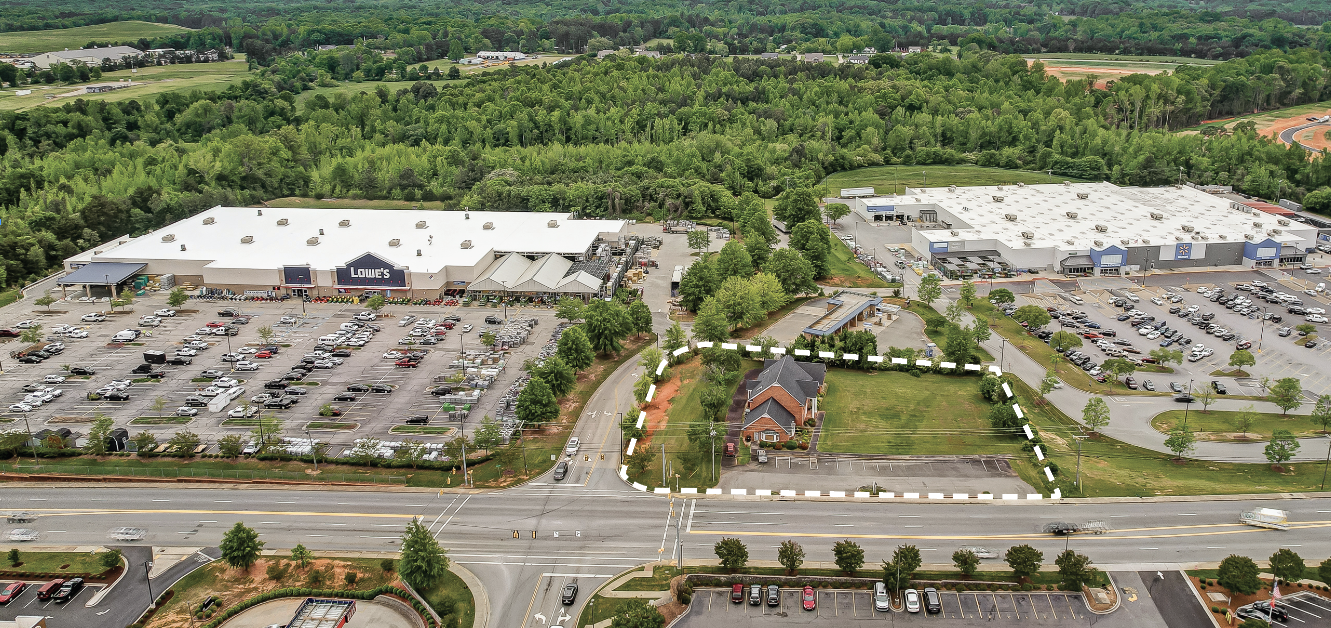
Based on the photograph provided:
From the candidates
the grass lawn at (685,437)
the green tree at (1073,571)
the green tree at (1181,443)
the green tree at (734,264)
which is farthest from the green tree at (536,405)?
the green tree at (1181,443)

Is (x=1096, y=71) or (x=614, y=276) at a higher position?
(x=1096, y=71)

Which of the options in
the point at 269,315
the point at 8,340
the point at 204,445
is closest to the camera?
the point at 204,445

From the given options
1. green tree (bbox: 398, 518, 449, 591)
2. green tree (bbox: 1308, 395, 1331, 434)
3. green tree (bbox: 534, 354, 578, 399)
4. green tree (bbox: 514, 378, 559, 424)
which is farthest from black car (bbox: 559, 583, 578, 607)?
green tree (bbox: 1308, 395, 1331, 434)

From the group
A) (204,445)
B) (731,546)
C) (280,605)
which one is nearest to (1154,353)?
(731,546)

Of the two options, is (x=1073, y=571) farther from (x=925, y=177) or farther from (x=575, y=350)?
(x=925, y=177)

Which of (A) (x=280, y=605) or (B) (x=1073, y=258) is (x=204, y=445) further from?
(B) (x=1073, y=258)

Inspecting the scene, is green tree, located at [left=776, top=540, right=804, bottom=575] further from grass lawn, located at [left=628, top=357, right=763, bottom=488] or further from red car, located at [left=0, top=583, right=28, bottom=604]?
red car, located at [left=0, top=583, right=28, bottom=604]
